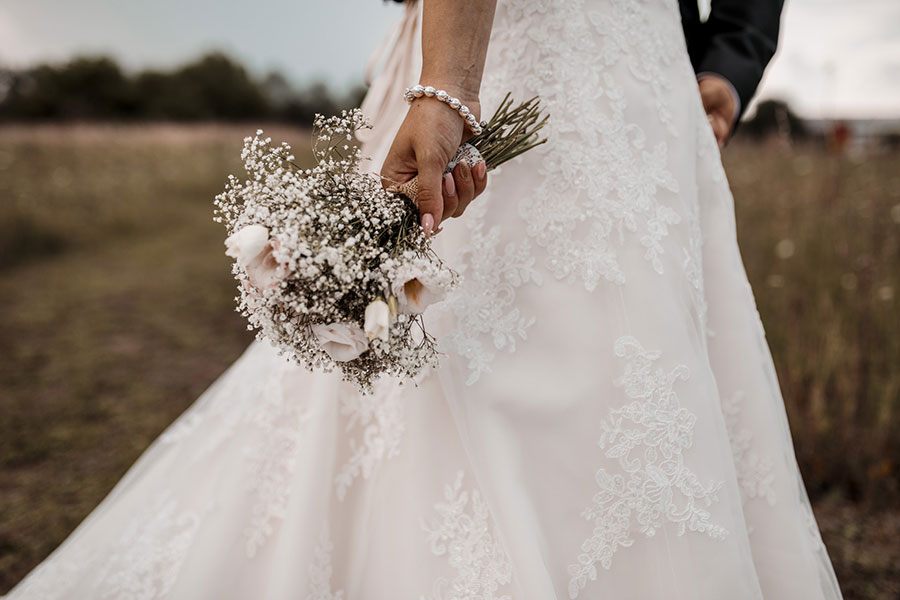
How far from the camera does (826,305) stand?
2949mm

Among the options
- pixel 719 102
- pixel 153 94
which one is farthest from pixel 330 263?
pixel 153 94

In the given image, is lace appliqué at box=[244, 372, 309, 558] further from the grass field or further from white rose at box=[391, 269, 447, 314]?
the grass field

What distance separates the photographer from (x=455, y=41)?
1.18 m

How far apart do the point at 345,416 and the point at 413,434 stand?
0.80 ft

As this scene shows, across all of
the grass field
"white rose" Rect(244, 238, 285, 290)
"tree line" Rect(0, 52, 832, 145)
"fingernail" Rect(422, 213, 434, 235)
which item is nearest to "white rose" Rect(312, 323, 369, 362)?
"white rose" Rect(244, 238, 285, 290)

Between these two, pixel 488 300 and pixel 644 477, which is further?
pixel 488 300

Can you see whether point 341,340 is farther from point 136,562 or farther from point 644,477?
point 136,562

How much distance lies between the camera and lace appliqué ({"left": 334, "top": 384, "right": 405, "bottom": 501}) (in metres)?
1.41

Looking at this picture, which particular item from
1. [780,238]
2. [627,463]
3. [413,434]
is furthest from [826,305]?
[413,434]

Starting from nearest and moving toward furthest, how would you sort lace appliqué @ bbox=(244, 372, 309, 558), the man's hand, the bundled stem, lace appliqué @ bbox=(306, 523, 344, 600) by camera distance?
the bundled stem < lace appliqué @ bbox=(306, 523, 344, 600) < lace appliqué @ bbox=(244, 372, 309, 558) < the man's hand

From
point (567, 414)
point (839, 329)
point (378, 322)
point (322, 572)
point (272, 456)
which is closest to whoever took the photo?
point (378, 322)

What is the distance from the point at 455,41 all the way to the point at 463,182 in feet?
0.96

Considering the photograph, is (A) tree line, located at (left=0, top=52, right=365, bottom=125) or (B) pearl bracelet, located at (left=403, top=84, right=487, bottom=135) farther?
(A) tree line, located at (left=0, top=52, right=365, bottom=125)

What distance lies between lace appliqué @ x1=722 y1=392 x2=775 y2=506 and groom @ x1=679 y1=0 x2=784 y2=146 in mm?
876
